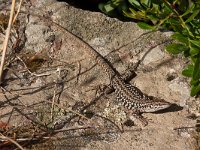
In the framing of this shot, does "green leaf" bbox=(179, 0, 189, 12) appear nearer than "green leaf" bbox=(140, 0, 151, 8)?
Yes

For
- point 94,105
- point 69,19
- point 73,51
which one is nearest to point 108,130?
point 94,105

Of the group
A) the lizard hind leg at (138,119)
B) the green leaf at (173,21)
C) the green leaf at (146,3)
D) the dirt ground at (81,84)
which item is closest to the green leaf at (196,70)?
the green leaf at (173,21)

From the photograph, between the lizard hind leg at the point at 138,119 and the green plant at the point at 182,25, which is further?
the lizard hind leg at the point at 138,119

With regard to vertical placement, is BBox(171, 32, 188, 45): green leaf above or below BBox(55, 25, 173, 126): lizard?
above

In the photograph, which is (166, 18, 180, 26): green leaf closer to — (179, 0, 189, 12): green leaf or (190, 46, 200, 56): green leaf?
(190, 46, 200, 56): green leaf

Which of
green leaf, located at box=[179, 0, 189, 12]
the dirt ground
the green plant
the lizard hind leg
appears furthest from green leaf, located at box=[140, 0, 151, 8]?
the lizard hind leg

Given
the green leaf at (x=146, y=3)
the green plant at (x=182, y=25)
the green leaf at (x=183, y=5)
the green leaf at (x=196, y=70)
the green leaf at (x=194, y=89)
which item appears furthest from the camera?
the green leaf at (x=146, y=3)

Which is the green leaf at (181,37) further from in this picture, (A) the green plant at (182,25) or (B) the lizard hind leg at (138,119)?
(B) the lizard hind leg at (138,119)

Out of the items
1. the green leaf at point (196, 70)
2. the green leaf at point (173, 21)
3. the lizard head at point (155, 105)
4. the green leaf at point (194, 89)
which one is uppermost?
the green leaf at point (173, 21)

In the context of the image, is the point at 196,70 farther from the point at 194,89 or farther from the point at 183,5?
the point at 183,5
